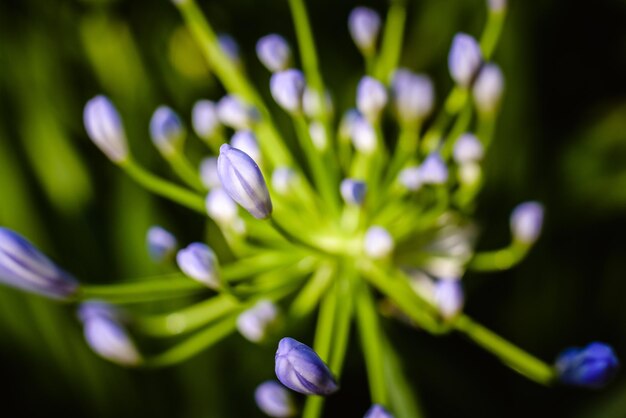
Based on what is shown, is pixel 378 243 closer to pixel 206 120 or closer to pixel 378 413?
pixel 378 413

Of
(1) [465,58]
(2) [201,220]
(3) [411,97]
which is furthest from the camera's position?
(2) [201,220]

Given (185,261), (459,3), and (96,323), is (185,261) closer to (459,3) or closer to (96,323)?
(96,323)

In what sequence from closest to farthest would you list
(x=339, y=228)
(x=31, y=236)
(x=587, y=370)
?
(x=587, y=370) < (x=339, y=228) < (x=31, y=236)

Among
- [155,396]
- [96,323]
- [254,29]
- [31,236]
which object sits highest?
[254,29]

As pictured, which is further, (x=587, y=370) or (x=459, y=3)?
(x=459, y=3)

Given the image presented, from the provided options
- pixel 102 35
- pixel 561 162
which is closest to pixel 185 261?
pixel 102 35

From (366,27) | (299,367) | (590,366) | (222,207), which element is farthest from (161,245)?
(590,366)

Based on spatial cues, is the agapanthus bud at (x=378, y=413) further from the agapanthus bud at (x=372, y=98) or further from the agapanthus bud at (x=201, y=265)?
the agapanthus bud at (x=372, y=98)
